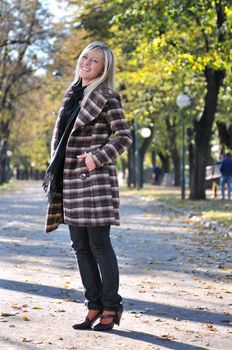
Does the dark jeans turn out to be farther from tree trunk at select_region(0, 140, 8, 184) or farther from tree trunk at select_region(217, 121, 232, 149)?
tree trunk at select_region(0, 140, 8, 184)

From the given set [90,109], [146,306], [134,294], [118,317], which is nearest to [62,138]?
[90,109]

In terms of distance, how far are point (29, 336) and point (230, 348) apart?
4.46 ft

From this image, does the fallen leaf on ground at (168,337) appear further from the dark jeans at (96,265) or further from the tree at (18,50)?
the tree at (18,50)

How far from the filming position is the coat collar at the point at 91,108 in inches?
207

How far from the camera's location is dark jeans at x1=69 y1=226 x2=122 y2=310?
5312mm

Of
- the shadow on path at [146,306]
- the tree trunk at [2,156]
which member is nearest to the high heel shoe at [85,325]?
the shadow on path at [146,306]

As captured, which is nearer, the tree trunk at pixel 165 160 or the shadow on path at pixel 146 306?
the shadow on path at pixel 146 306

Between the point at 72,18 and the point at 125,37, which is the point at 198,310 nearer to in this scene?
the point at 125,37

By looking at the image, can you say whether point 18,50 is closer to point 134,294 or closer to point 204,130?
point 204,130

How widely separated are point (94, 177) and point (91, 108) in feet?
1.60

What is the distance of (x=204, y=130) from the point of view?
82.0ft

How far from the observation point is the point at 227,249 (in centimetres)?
1162

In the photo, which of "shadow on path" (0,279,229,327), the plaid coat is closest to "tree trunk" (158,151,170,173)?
"shadow on path" (0,279,229,327)

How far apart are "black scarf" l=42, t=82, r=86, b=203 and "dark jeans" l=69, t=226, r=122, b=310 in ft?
1.07
